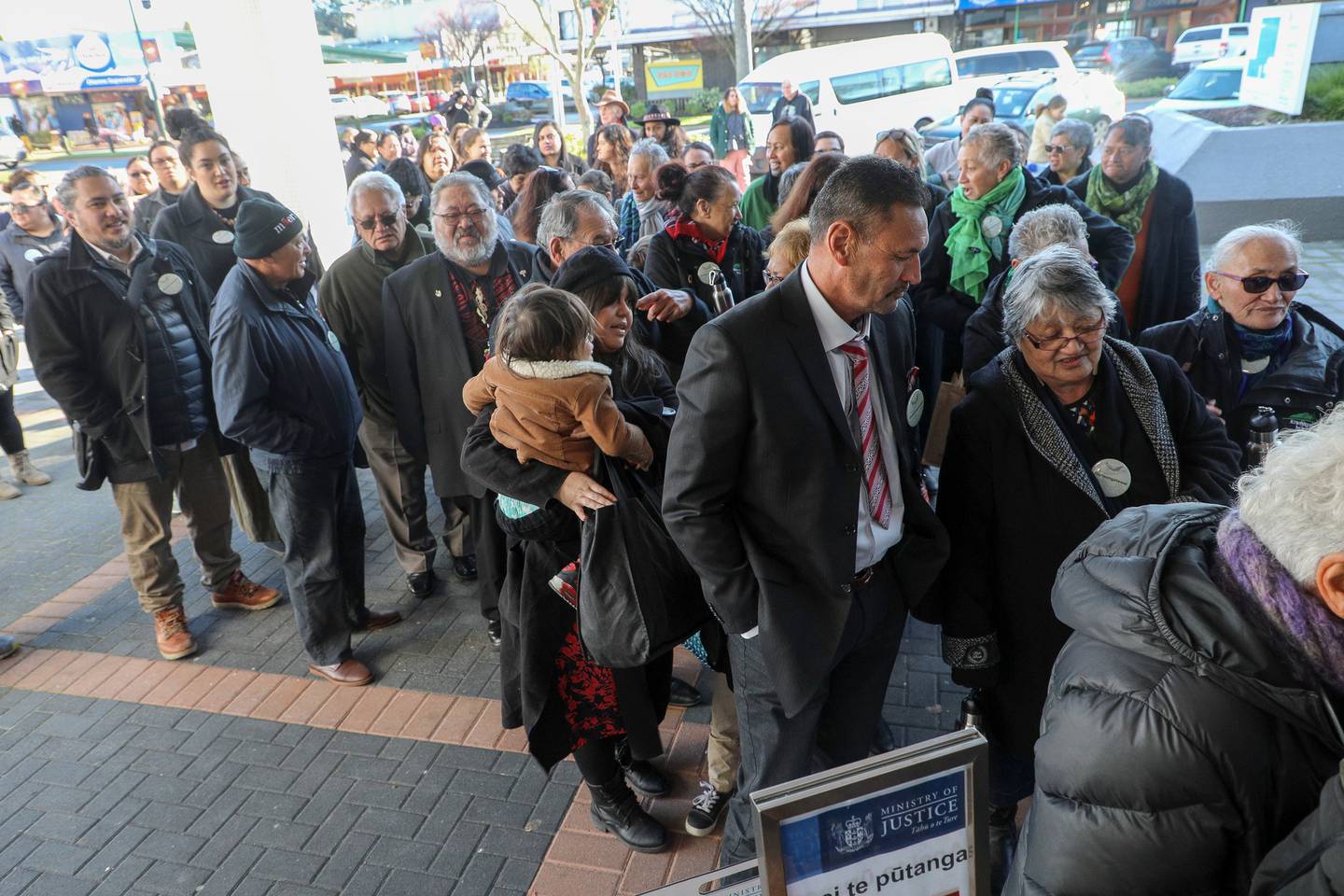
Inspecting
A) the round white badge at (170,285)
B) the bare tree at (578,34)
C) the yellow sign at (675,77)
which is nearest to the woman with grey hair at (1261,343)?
the round white badge at (170,285)

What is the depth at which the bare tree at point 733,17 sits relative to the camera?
30.6 metres

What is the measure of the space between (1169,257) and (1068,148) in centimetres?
129

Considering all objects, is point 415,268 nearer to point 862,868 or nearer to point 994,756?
point 994,756

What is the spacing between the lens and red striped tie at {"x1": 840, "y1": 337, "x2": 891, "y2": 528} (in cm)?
228

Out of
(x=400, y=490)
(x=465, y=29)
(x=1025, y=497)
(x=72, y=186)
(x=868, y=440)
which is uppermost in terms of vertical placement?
(x=465, y=29)

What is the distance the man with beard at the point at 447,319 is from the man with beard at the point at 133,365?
97 centimetres

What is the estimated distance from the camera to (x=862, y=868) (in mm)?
1281

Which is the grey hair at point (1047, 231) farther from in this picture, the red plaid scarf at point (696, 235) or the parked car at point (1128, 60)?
the parked car at point (1128, 60)

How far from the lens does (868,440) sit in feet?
7.62

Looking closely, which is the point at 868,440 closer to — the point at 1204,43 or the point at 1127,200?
the point at 1127,200

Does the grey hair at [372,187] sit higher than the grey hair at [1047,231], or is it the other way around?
the grey hair at [372,187]

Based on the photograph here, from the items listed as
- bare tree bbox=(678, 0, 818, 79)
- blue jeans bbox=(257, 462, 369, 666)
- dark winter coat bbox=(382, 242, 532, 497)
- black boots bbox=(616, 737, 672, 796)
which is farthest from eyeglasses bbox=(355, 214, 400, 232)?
bare tree bbox=(678, 0, 818, 79)

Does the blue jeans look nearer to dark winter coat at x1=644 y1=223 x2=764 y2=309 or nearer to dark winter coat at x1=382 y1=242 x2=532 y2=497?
dark winter coat at x1=382 y1=242 x2=532 y2=497

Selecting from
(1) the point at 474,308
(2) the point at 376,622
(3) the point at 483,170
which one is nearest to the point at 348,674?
(2) the point at 376,622
